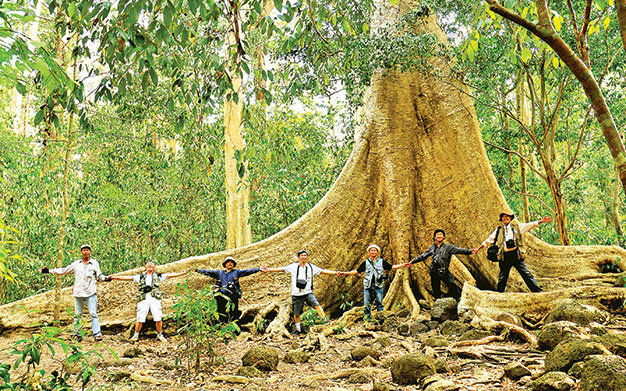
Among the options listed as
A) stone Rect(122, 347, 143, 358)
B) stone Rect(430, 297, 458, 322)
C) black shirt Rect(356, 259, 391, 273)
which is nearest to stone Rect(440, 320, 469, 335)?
stone Rect(430, 297, 458, 322)

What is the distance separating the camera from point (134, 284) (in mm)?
7828

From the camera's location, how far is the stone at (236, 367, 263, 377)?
14.2ft

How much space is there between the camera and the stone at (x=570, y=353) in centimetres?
329

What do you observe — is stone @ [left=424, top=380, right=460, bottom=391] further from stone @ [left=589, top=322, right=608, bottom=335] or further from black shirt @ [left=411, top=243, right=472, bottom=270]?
black shirt @ [left=411, top=243, right=472, bottom=270]

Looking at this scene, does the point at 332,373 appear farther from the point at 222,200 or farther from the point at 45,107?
the point at 222,200

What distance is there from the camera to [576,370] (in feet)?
10.3

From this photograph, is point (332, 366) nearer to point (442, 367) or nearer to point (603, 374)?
point (442, 367)

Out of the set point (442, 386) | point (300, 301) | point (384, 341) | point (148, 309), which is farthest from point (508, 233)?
point (148, 309)

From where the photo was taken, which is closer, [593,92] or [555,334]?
[593,92]

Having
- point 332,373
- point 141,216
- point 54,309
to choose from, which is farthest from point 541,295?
point 141,216

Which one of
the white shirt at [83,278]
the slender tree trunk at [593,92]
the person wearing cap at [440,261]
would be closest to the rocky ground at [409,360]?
the person wearing cap at [440,261]

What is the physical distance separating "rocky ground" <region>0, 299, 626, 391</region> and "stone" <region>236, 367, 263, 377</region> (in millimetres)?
10

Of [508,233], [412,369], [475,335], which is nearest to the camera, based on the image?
[412,369]

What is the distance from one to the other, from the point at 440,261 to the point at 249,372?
151 inches
